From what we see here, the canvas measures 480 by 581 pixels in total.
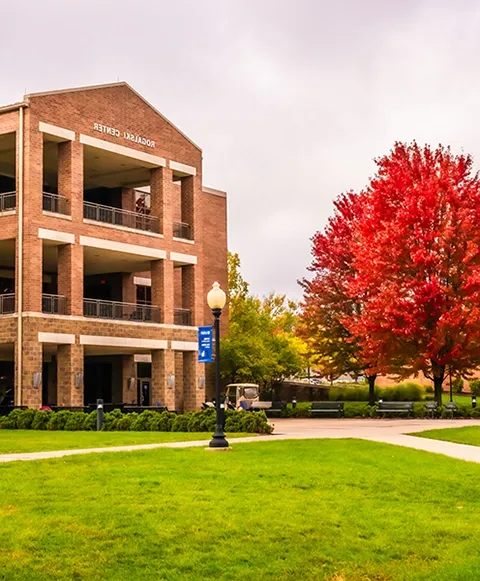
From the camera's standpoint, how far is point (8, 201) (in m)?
42.0

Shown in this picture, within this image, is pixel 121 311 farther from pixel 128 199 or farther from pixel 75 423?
pixel 75 423

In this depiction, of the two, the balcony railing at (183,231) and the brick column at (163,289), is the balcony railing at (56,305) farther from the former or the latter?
the balcony railing at (183,231)

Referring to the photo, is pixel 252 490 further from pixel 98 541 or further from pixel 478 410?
pixel 478 410

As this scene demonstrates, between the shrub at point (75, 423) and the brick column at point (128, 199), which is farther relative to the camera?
the brick column at point (128, 199)

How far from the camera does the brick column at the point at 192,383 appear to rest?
154ft

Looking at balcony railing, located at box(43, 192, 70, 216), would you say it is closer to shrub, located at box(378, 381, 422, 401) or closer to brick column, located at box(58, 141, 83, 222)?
brick column, located at box(58, 141, 83, 222)

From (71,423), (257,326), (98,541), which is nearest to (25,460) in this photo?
(98,541)

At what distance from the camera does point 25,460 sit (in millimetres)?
17250

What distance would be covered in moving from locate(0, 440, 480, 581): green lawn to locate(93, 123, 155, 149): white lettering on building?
2797cm

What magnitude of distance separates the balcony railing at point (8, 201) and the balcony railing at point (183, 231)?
8.91 meters

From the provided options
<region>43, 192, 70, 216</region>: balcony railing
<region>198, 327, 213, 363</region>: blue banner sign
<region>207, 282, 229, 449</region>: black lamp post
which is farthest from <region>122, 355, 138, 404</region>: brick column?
<region>207, 282, 229, 449</region>: black lamp post

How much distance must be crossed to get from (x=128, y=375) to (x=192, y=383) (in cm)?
410

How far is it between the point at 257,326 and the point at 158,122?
51.6 feet

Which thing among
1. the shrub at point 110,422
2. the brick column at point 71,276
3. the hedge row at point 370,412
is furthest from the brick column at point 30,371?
the hedge row at point 370,412
